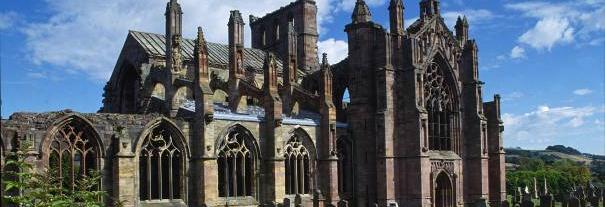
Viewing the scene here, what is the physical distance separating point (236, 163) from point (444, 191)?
45.2ft

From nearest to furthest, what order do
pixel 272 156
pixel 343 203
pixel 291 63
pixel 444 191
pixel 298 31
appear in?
pixel 272 156 → pixel 343 203 → pixel 291 63 → pixel 444 191 → pixel 298 31

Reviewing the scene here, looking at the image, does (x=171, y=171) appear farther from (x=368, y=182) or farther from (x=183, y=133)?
(x=368, y=182)

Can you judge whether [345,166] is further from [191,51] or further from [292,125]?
[191,51]

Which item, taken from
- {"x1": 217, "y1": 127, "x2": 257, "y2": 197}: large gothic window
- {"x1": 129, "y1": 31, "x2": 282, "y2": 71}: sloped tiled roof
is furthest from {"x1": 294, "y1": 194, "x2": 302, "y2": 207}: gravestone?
{"x1": 129, "y1": 31, "x2": 282, "y2": 71}: sloped tiled roof

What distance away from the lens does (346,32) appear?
34.5 metres

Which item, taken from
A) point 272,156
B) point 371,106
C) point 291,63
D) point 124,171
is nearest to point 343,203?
point 272,156

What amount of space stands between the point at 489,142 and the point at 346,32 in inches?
483

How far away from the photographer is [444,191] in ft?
117

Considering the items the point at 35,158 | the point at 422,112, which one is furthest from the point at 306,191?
the point at 35,158

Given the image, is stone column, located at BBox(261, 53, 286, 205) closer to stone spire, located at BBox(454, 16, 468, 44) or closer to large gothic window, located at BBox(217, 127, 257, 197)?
large gothic window, located at BBox(217, 127, 257, 197)

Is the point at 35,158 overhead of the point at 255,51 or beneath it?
beneath

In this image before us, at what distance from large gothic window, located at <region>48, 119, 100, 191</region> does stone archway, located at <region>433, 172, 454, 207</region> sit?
19.7 metres

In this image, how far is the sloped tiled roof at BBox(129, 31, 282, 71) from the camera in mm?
34206

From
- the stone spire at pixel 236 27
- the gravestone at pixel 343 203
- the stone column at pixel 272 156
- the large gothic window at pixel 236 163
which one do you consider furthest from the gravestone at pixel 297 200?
the stone spire at pixel 236 27
